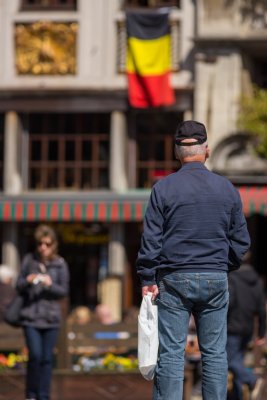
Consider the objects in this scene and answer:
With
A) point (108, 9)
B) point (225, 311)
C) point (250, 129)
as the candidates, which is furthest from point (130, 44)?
point (225, 311)

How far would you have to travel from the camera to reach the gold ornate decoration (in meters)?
25.4

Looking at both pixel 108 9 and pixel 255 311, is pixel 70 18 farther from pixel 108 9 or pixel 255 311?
pixel 255 311

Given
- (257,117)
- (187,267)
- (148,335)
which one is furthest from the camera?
(257,117)

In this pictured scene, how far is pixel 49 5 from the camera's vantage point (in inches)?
1007

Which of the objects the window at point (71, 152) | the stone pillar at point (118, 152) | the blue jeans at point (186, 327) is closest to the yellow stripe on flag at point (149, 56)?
the stone pillar at point (118, 152)

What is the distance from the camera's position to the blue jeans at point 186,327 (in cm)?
778

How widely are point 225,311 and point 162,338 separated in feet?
1.48

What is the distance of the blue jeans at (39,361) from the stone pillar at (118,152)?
45.5ft

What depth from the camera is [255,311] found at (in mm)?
12844

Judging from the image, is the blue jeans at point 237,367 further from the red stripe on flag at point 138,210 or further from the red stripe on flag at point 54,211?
the red stripe on flag at point 54,211

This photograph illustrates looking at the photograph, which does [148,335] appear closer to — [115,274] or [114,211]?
[114,211]

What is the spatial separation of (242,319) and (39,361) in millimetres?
2223

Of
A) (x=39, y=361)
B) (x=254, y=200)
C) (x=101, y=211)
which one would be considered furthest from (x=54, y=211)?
(x=39, y=361)

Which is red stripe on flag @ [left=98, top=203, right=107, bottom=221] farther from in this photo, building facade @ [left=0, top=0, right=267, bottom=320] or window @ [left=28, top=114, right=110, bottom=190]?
window @ [left=28, top=114, right=110, bottom=190]
